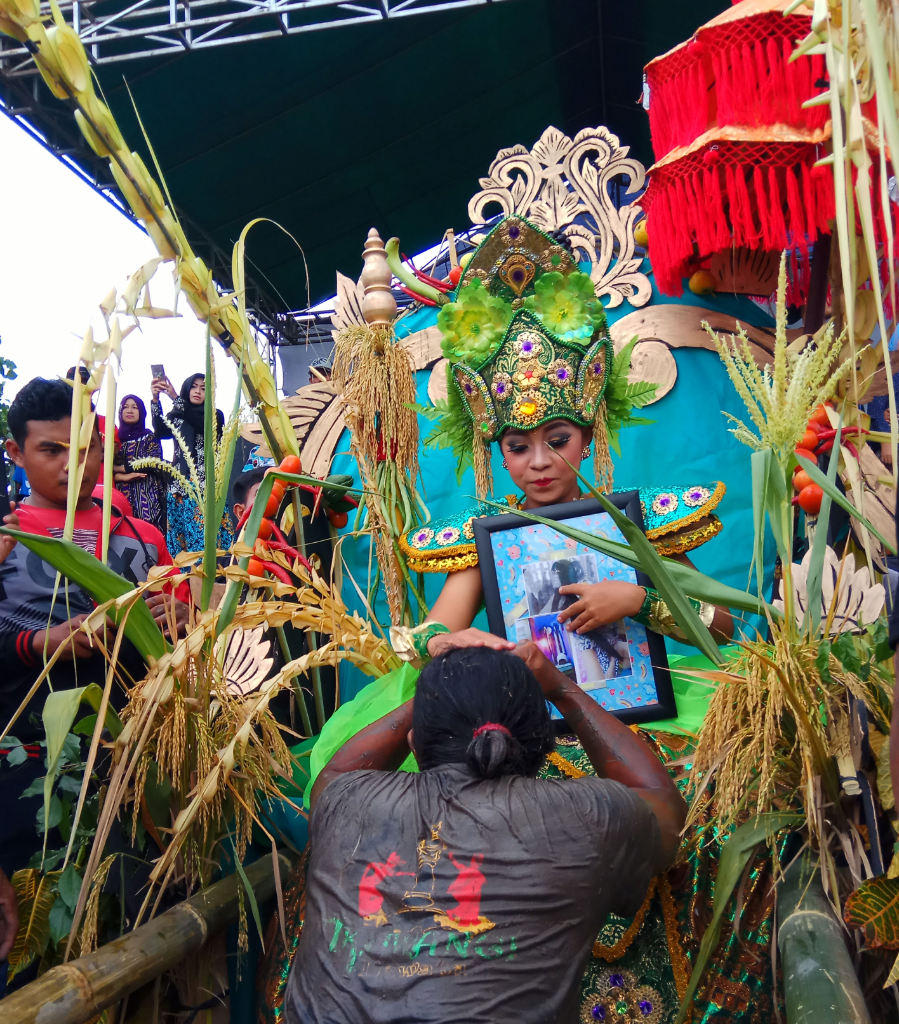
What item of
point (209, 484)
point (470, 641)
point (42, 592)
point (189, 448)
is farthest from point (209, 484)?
point (189, 448)

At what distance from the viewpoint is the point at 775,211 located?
2352 mm

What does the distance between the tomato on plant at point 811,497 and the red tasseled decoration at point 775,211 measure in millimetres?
776

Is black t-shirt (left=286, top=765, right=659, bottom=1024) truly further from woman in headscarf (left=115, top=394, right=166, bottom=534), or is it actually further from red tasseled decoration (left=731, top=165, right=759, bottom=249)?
woman in headscarf (left=115, top=394, right=166, bottom=534)

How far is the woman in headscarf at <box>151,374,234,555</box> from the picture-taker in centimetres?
327

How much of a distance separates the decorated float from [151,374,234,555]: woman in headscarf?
0.48m

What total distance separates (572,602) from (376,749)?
58 centimetres

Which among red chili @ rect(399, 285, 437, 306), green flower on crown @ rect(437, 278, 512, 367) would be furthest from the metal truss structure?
green flower on crown @ rect(437, 278, 512, 367)

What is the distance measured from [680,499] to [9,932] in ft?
5.04

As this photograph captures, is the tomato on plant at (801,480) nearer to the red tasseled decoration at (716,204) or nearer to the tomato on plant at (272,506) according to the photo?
the red tasseled decoration at (716,204)

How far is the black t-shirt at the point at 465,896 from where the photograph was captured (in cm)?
112

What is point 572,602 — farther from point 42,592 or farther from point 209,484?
point 42,592

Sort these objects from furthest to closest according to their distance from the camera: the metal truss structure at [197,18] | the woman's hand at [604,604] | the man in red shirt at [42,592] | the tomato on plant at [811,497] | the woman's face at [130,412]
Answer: the metal truss structure at [197,18] < the woman's face at [130,412] < the tomato on plant at [811,497] < the woman's hand at [604,604] < the man in red shirt at [42,592]

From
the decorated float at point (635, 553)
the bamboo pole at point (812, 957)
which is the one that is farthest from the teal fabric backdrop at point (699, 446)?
the bamboo pole at point (812, 957)

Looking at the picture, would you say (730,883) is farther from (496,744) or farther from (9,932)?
(9,932)
